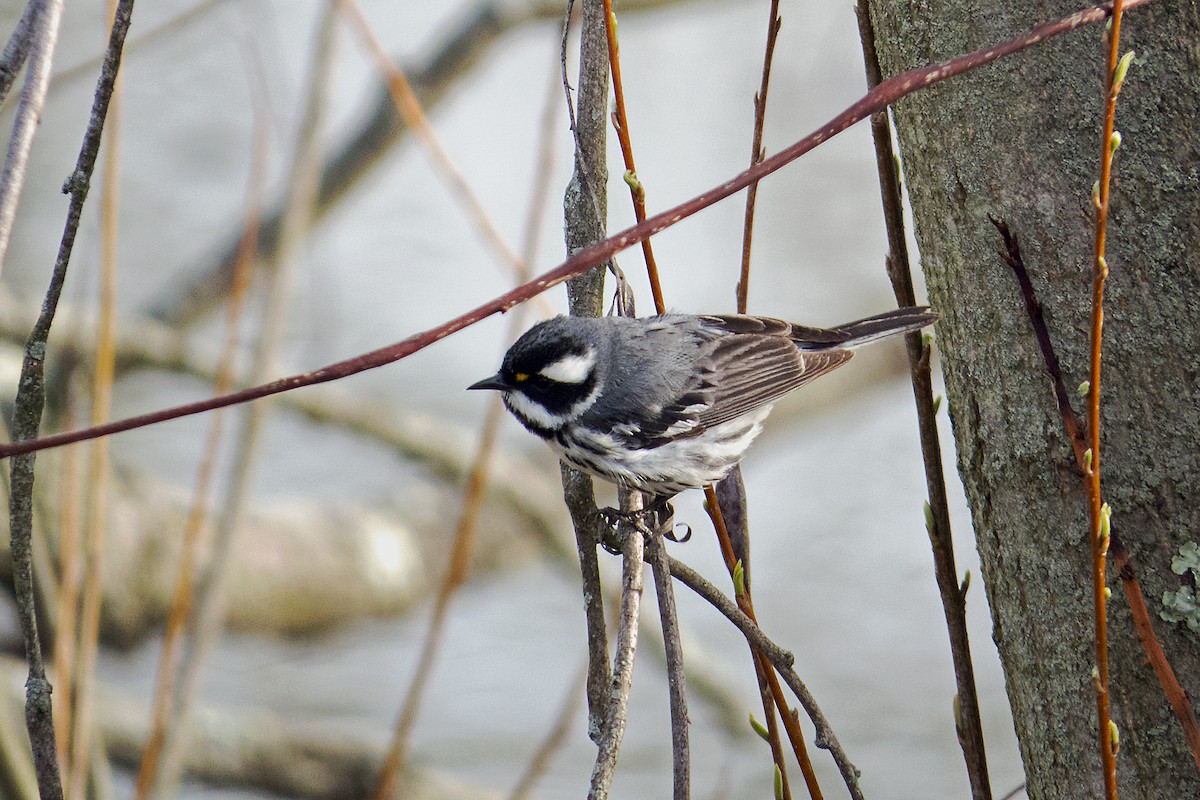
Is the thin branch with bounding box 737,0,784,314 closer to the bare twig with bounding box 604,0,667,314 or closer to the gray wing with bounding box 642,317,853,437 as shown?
the bare twig with bounding box 604,0,667,314

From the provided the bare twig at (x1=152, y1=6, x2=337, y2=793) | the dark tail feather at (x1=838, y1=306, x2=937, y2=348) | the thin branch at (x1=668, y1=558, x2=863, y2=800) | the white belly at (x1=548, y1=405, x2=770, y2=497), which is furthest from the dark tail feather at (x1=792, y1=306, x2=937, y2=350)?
the bare twig at (x1=152, y1=6, x2=337, y2=793)

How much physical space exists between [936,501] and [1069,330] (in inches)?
12.0

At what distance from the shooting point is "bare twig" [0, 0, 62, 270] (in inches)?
49.4

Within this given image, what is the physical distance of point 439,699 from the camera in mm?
5051

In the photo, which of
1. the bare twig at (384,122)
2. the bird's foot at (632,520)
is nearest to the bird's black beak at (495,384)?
the bird's foot at (632,520)

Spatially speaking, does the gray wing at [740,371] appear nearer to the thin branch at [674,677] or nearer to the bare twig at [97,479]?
the thin branch at [674,677]

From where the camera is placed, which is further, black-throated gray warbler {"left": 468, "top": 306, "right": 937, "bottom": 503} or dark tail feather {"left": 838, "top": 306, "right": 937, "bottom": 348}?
dark tail feather {"left": 838, "top": 306, "right": 937, "bottom": 348}

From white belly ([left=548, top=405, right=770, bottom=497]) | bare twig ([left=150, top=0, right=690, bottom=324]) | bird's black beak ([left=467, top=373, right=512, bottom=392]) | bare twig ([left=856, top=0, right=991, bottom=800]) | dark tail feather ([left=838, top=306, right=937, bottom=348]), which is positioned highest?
bare twig ([left=150, top=0, right=690, bottom=324])

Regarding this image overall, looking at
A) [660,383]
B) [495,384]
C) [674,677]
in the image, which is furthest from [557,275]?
[660,383]

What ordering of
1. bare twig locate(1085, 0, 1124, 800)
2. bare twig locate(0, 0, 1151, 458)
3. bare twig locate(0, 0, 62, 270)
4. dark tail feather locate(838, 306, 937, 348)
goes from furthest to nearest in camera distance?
1. dark tail feather locate(838, 306, 937, 348)
2. bare twig locate(0, 0, 62, 270)
3. bare twig locate(1085, 0, 1124, 800)
4. bare twig locate(0, 0, 1151, 458)

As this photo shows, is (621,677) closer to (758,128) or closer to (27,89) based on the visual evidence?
(758,128)

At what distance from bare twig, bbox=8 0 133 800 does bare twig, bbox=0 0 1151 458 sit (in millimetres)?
267

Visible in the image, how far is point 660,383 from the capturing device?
8.49 feet

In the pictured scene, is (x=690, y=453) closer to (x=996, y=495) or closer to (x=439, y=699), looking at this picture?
(x=996, y=495)
